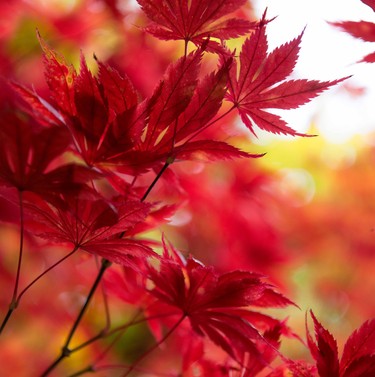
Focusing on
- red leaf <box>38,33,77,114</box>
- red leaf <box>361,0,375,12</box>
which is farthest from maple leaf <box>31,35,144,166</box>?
red leaf <box>361,0,375,12</box>

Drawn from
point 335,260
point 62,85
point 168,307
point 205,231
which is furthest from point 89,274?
point 335,260

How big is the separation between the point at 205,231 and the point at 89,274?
3.44ft

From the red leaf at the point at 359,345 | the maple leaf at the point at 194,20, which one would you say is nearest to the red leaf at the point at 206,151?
the maple leaf at the point at 194,20

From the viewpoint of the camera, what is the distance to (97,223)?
506mm

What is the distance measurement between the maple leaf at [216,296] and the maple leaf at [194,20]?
0.22m

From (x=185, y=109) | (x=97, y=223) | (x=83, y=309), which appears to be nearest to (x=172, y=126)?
(x=185, y=109)

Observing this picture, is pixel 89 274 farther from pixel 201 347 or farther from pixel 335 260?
pixel 335 260

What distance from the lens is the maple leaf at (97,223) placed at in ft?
1.63

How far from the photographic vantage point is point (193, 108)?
1.77 feet

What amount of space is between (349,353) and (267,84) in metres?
0.29

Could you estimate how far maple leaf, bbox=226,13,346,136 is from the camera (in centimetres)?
53

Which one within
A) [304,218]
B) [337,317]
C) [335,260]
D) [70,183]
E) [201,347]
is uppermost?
[70,183]

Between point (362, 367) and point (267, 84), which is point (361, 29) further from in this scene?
point (362, 367)

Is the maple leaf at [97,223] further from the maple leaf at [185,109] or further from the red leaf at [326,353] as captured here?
the red leaf at [326,353]
